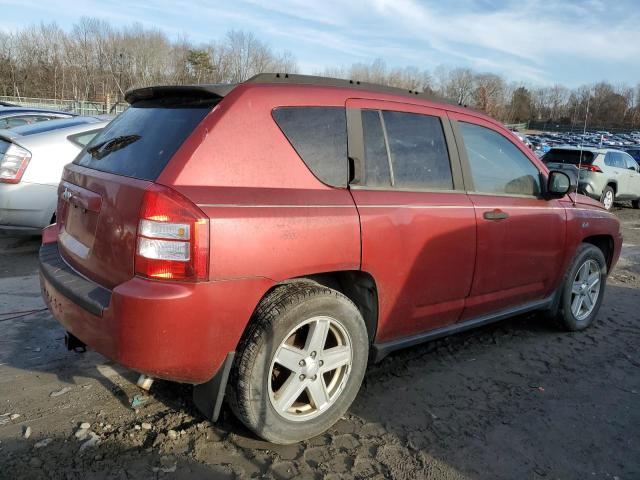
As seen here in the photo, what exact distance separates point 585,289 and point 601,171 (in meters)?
10.5

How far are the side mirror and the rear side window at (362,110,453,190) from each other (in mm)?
1075

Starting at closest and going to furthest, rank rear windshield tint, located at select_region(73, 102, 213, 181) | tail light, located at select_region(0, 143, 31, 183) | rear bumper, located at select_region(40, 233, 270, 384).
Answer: rear bumper, located at select_region(40, 233, 270, 384)
rear windshield tint, located at select_region(73, 102, 213, 181)
tail light, located at select_region(0, 143, 31, 183)

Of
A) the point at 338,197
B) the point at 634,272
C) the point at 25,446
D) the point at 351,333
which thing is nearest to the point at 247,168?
the point at 338,197

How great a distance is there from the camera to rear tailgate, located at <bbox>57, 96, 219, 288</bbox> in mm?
2434

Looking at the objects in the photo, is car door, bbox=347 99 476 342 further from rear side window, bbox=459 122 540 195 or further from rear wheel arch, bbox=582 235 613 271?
rear wheel arch, bbox=582 235 613 271

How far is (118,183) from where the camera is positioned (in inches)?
100

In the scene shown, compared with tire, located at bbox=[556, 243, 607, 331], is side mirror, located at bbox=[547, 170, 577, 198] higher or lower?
higher

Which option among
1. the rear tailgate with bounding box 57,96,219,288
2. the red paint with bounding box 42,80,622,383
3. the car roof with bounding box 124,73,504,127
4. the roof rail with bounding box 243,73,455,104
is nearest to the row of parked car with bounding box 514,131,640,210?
the car roof with bounding box 124,73,504,127

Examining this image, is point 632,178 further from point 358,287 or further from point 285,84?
point 285,84

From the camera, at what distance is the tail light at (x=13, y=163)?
5.91 meters

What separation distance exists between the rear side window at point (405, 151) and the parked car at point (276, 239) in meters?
0.01

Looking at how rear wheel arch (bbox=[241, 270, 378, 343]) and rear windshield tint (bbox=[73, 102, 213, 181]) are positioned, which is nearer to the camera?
rear windshield tint (bbox=[73, 102, 213, 181])

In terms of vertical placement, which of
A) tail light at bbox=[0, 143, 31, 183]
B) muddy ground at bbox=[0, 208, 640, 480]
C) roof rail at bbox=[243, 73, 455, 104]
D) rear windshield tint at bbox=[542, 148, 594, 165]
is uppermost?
roof rail at bbox=[243, 73, 455, 104]

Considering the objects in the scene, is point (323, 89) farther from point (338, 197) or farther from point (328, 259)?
point (328, 259)
